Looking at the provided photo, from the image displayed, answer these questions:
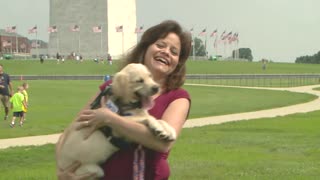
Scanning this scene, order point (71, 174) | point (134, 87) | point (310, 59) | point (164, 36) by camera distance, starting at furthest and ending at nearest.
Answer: point (310, 59)
point (164, 36)
point (71, 174)
point (134, 87)

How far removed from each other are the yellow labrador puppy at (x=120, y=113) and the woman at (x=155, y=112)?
0.05 meters

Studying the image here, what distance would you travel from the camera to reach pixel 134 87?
3285 millimetres

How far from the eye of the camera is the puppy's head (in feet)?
10.7

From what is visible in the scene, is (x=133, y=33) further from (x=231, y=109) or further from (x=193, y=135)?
(x=193, y=135)

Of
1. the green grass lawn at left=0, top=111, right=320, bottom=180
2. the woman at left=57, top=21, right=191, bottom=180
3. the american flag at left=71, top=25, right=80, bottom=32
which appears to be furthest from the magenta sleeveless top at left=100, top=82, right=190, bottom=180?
the american flag at left=71, top=25, right=80, bottom=32

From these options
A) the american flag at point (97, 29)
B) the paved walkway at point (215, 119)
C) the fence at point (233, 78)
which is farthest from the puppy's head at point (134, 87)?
the american flag at point (97, 29)

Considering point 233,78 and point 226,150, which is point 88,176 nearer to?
point 226,150

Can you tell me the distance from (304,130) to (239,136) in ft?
8.81

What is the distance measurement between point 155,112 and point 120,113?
29 cm

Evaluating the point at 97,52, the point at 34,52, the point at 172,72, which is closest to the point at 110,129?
the point at 172,72

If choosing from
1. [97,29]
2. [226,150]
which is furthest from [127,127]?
[97,29]

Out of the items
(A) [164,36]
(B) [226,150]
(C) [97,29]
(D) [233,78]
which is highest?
(C) [97,29]

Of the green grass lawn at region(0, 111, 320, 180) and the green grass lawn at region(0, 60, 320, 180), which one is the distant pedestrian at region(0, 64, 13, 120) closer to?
the green grass lawn at region(0, 60, 320, 180)

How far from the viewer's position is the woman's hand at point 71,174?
11.1ft
